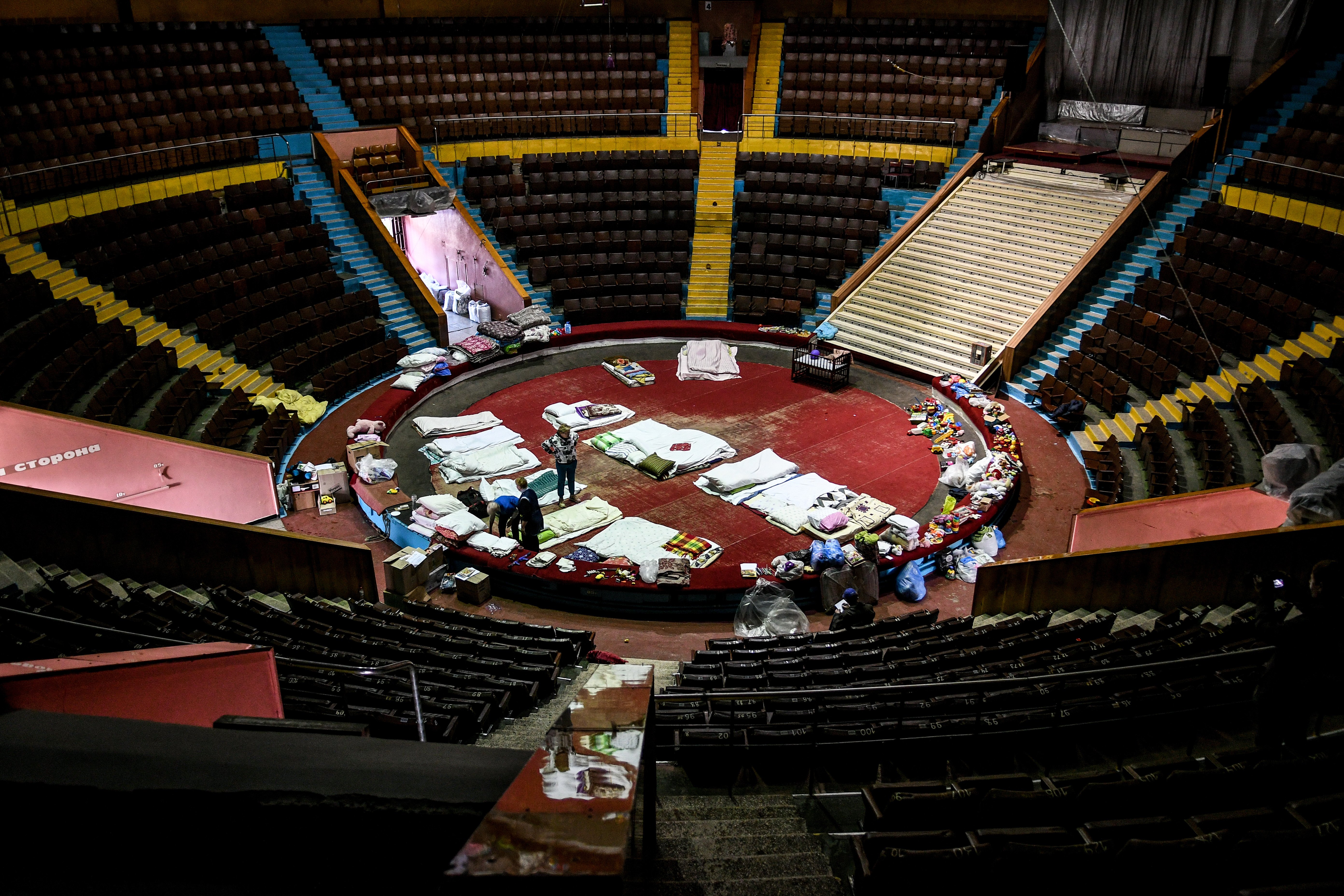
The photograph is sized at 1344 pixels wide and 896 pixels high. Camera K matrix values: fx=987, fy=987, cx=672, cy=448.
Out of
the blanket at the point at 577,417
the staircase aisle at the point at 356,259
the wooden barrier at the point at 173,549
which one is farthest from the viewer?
the staircase aisle at the point at 356,259

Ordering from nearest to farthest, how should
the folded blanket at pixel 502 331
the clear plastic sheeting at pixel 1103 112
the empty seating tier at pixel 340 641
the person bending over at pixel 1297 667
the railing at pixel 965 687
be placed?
the person bending over at pixel 1297 667
the railing at pixel 965 687
the empty seating tier at pixel 340 641
the folded blanket at pixel 502 331
the clear plastic sheeting at pixel 1103 112

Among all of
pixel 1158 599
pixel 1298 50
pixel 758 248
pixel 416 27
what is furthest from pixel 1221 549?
pixel 416 27

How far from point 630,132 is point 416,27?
5.90 metres

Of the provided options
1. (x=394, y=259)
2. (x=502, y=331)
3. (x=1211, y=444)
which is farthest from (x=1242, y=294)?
(x=394, y=259)

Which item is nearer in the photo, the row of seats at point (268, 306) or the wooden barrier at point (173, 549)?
the wooden barrier at point (173, 549)

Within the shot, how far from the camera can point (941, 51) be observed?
77.4 ft

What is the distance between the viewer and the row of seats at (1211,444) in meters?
12.2

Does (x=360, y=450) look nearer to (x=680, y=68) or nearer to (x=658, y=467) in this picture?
(x=658, y=467)

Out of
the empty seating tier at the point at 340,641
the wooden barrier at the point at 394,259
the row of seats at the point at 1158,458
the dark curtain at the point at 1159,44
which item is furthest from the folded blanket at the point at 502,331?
the dark curtain at the point at 1159,44

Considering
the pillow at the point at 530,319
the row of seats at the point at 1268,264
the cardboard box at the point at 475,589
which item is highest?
the row of seats at the point at 1268,264

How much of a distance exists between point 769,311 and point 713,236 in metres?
2.75

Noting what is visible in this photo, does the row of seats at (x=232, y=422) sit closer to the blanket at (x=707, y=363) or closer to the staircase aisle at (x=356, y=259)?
the staircase aisle at (x=356, y=259)

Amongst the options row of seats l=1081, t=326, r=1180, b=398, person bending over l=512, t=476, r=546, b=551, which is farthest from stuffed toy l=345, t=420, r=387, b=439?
row of seats l=1081, t=326, r=1180, b=398

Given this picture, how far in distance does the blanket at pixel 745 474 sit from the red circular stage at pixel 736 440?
227 mm
